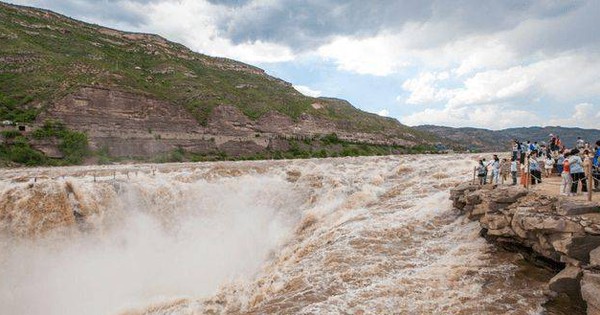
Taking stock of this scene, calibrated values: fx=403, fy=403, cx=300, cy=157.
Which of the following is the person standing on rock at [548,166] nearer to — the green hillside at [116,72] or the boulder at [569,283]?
the boulder at [569,283]

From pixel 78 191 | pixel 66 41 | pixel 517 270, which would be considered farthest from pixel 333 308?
pixel 66 41

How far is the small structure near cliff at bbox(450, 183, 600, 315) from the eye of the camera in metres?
7.53

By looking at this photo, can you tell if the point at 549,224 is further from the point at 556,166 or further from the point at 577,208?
the point at 556,166

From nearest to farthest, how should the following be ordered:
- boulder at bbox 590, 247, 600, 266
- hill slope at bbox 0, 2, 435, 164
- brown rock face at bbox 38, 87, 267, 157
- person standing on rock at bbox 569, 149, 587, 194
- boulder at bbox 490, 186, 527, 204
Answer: boulder at bbox 590, 247, 600, 266
person standing on rock at bbox 569, 149, 587, 194
boulder at bbox 490, 186, 527, 204
brown rock face at bbox 38, 87, 267, 157
hill slope at bbox 0, 2, 435, 164

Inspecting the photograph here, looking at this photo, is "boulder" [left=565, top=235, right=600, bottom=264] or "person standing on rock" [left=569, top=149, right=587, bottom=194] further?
"person standing on rock" [left=569, top=149, right=587, bottom=194]

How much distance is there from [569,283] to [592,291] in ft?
3.98

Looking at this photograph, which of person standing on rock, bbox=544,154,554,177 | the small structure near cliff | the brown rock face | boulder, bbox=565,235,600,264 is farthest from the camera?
the brown rock face

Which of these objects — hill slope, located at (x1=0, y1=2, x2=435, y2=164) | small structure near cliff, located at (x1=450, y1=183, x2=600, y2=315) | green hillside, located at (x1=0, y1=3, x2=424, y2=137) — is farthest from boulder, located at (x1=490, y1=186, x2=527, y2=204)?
green hillside, located at (x1=0, y1=3, x2=424, y2=137)

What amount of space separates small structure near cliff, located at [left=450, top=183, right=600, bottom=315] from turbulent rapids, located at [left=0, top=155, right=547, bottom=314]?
Result: 1.85 ft

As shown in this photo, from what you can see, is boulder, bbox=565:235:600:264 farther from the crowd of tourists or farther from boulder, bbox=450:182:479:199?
boulder, bbox=450:182:479:199

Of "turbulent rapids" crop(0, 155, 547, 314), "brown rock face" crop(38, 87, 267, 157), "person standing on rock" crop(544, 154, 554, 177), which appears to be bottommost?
"turbulent rapids" crop(0, 155, 547, 314)

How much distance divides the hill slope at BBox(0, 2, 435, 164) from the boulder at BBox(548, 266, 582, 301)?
50.0 meters

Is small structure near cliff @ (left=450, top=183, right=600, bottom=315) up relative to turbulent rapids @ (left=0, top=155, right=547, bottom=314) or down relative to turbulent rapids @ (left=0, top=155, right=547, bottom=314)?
up

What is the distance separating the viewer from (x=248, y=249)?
1823 centimetres
